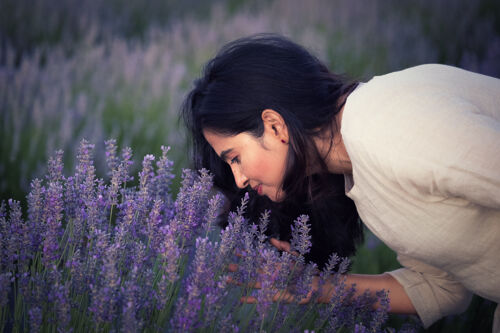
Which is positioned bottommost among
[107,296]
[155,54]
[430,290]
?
[430,290]

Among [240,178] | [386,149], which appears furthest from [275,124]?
[386,149]

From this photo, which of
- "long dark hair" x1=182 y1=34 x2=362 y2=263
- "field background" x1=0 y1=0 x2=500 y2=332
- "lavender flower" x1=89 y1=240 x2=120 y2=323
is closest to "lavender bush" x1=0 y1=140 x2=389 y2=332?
"lavender flower" x1=89 y1=240 x2=120 y2=323

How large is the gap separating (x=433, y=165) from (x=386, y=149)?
0.14 m

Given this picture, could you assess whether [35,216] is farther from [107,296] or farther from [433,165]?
[433,165]

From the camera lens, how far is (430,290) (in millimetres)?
1912

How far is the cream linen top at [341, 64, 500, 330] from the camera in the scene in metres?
1.29

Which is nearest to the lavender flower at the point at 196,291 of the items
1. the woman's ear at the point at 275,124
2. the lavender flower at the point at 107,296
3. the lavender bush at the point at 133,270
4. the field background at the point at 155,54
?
the lavender bush at the point at 133,270

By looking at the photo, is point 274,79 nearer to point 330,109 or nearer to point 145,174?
point 330,109

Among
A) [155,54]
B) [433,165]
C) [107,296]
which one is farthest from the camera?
[155,54]

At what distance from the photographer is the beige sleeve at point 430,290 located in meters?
1.89

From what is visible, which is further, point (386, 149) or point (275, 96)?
point (275, 96)

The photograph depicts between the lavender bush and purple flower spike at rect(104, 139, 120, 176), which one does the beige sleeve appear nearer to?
the lavender bush

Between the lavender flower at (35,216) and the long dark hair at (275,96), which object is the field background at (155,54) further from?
the lavender flower at (35,216)

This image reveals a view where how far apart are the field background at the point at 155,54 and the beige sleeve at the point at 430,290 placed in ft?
0.76
